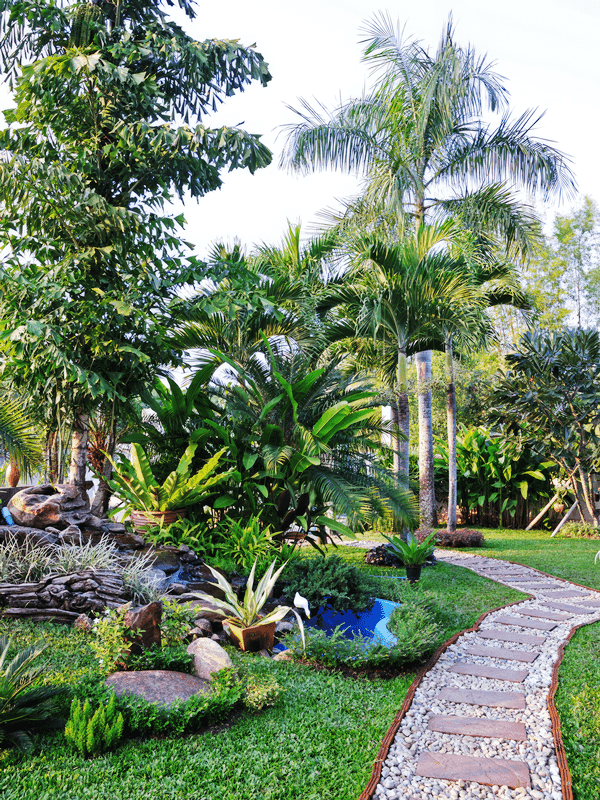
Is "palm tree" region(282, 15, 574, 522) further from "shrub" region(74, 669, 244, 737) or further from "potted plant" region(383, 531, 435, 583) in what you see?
"shrub" region(74, 669, 244, 737)

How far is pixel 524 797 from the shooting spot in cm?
236

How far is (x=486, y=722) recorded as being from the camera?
9.97 ft

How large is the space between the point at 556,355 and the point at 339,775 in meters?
9.90

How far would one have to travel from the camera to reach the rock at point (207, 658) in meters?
3.35

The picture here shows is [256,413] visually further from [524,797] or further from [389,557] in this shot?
[524,797]

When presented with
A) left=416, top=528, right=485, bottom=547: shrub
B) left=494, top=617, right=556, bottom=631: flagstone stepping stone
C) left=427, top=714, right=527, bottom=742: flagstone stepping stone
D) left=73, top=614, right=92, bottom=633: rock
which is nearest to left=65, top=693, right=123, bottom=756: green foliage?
left=73, top=614, right=92, bottom=633: rock

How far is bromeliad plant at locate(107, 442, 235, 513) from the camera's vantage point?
5652 mm

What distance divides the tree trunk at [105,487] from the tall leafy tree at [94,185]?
1.19 feet

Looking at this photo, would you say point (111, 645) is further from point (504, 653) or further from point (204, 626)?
point (504, 653)

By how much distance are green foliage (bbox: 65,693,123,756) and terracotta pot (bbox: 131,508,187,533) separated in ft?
10.1

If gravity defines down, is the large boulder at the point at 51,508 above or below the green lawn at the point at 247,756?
above

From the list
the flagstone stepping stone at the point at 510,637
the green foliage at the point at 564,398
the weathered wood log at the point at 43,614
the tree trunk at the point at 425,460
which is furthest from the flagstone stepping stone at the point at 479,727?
the green foliage at the point at 564,398

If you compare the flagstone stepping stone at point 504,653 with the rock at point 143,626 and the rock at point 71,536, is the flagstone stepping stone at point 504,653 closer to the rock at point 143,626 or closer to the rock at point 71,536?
the rock at point 143,626


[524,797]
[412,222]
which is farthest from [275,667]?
[412,222]
